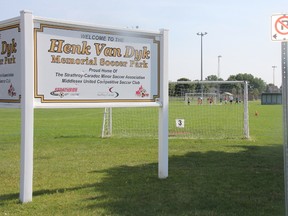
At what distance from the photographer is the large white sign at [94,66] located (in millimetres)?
7055

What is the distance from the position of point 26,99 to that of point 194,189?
3130mm

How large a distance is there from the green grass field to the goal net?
234 inches

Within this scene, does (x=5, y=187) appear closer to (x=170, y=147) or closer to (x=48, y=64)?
(x=48, y=64)

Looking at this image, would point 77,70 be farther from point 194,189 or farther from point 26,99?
point 194,189

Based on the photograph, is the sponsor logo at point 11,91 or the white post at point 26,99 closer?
the white post at point 26,99

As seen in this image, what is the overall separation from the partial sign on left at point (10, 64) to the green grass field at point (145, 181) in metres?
1.64

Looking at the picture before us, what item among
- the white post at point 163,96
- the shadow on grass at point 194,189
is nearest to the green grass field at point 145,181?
the shadow on grass at point 194,189

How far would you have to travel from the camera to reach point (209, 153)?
470 inches

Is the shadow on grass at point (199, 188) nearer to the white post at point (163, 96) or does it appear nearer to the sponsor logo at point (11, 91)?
the white post at point (163, 96)

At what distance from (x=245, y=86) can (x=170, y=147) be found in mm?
5182

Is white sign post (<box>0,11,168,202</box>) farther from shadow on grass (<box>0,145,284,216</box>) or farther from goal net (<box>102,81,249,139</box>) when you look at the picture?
goal net (<box>102,81,249,139</box>)

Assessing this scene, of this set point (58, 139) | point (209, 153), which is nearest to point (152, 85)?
point (209, 153)

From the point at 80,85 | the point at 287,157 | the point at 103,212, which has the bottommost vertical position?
the point at 103,212

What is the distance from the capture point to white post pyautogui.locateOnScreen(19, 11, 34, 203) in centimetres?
670
